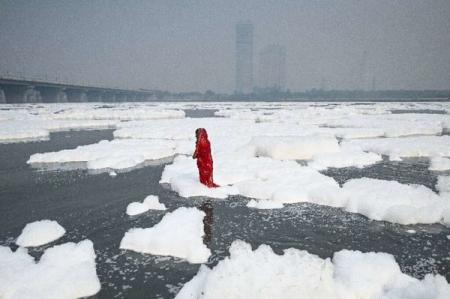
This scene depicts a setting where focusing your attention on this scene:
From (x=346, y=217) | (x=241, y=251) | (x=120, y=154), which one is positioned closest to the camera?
(x=241, y=251)

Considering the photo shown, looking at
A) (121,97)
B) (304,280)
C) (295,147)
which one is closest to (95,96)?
(121,97)

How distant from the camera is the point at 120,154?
39.4ft

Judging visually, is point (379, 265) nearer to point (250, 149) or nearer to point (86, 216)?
point (86, 216)

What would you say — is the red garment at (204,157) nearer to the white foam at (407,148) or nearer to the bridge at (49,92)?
the white foam at (407,148)

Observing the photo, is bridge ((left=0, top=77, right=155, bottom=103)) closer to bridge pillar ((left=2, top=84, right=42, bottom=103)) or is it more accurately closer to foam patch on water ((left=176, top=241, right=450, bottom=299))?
bridge pillar ((left=2, top=84, right=42, bottom=103))

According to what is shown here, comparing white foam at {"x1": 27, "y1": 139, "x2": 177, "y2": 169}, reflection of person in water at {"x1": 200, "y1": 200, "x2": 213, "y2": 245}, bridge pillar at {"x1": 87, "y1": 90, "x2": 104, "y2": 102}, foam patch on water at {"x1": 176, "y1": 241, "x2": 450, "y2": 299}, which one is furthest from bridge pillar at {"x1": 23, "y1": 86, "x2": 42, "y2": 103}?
foam patch on water at {"x1": 176, "y1": 241, "x2": 450, "y2": 299}

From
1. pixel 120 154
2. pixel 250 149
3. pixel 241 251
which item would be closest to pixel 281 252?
pixel 241 251

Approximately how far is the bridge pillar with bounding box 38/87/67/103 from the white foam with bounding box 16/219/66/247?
78579 mm

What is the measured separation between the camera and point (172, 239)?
506 cm

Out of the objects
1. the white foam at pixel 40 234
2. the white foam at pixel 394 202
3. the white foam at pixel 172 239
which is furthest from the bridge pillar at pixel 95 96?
the white foam at pixel 394 202

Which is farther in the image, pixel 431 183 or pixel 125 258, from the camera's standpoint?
pixel 431 183

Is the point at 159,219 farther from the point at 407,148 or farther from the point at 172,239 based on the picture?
the point at 407,148

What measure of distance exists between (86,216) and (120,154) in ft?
18.9

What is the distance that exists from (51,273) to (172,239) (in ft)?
5.34
